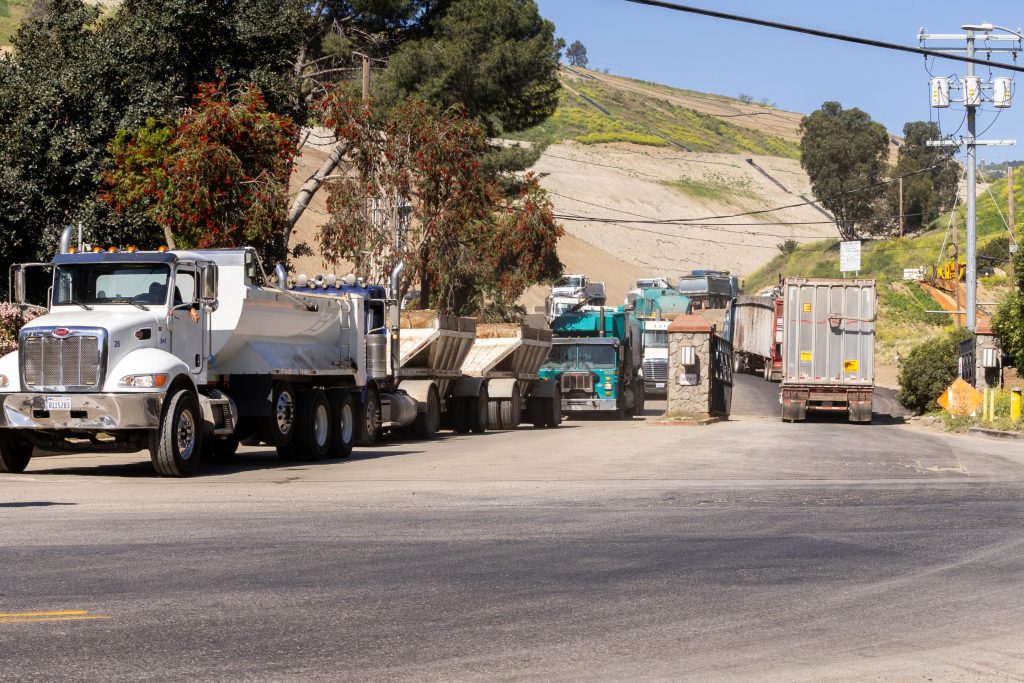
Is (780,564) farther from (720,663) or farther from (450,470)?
(450,470)

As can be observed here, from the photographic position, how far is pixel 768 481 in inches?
680

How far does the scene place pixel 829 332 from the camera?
3553 centimetres

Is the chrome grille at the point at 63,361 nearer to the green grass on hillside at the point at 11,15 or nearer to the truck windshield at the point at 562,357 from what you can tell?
the truck windshield at the point at 562,357

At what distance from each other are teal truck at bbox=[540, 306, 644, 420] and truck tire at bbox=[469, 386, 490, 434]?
6291mm

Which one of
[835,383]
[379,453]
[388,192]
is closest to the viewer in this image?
[379,453]

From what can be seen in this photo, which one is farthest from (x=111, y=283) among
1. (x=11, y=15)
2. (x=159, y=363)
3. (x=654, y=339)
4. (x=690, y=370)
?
(x=11, y=15)

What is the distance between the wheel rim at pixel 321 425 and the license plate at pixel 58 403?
5.00 meters

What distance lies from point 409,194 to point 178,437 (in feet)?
71.5

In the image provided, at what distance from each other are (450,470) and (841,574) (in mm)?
9912

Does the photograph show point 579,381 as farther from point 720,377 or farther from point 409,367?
point 409,367

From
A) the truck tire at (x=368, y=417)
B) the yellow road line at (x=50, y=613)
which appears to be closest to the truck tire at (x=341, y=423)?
the truck tire at (x=368, y=417)

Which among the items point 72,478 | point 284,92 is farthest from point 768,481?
point 284,92

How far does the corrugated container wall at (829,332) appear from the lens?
116 feet

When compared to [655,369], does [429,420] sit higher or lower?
lower
